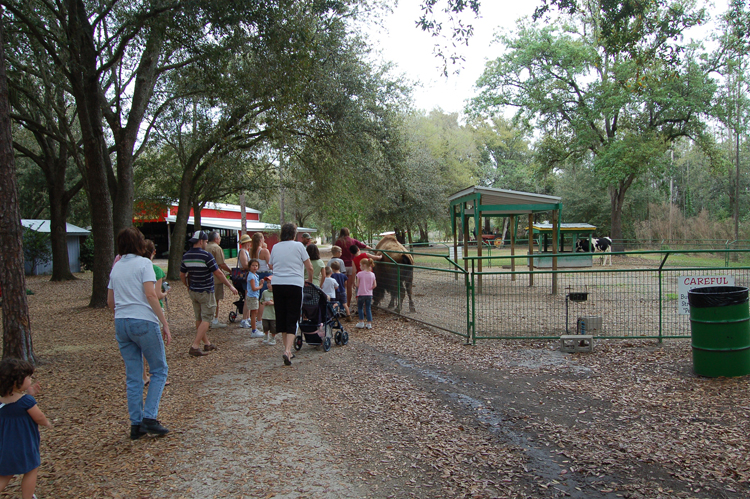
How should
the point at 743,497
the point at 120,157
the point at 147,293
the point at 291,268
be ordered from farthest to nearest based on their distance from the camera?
the point at 120,157 → the point at 291,268 → the point at 147,293 → the point at 743,497

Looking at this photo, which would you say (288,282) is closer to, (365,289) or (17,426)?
(365,289)

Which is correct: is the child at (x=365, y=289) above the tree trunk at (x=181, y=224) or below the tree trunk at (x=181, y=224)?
below

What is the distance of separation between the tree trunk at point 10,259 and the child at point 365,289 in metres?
5.09

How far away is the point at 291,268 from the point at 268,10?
5.97 meters

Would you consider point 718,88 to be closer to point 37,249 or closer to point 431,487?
point 431,487

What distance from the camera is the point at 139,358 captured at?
4.39 m

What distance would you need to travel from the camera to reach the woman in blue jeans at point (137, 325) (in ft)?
13.9

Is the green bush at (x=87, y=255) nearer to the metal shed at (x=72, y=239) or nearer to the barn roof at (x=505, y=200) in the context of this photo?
the metal shed at (x=72, y=239)

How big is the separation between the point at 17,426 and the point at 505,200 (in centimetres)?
1273

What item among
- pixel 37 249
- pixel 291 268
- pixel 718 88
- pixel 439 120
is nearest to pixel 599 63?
pixel 718 88

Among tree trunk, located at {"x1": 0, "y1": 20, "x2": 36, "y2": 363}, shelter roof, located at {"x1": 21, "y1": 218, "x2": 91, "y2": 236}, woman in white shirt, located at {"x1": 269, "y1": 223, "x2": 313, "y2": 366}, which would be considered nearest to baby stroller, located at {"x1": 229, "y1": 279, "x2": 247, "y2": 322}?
woman in white shirt, located at {"x1": 269, "y1": 223, "x2": 313, "y2": 366}

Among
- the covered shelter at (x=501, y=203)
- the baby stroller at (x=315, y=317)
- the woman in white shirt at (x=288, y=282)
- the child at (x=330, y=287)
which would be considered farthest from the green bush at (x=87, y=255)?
the woman in white shirt at (x=288, y=282)

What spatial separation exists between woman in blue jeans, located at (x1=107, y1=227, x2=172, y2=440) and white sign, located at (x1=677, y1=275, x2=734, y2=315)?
23.0 feet

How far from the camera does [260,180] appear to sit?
Result: 24.5 metres
